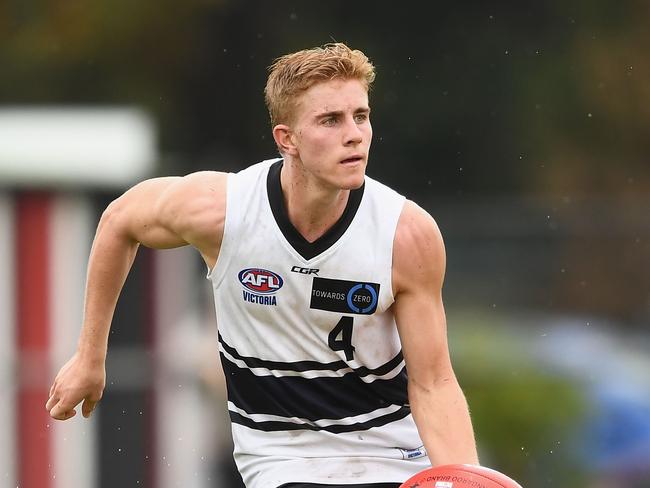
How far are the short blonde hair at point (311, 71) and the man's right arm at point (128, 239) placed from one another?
50 cm

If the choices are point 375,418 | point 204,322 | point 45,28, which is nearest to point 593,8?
point 45,28

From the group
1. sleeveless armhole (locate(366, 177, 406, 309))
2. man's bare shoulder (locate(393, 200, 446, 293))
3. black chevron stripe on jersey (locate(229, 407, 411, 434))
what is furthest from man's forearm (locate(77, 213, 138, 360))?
man's bare shoulder (locate(393, 200, 446, 293))

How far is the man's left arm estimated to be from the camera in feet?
23.8

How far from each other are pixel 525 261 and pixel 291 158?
1300 cm

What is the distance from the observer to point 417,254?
7.23 m

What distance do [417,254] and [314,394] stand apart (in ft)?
2.63

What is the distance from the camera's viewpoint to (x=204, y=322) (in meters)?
17.1

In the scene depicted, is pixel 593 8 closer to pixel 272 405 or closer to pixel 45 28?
pixel 45 28

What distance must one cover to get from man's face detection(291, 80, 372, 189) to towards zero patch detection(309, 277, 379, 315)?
46 centimetres

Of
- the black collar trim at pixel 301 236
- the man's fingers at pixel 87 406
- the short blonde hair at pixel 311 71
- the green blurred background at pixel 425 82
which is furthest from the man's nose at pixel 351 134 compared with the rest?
the green blurred background at pixel 425 82

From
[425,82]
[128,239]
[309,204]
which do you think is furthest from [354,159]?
[425,82]

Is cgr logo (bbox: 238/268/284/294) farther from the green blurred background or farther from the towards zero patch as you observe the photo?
the green blurred background

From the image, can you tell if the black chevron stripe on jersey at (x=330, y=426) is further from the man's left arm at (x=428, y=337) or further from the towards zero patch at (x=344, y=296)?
the towards zero patch at (x=344, y=296)

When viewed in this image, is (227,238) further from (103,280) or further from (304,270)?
(103,280)
